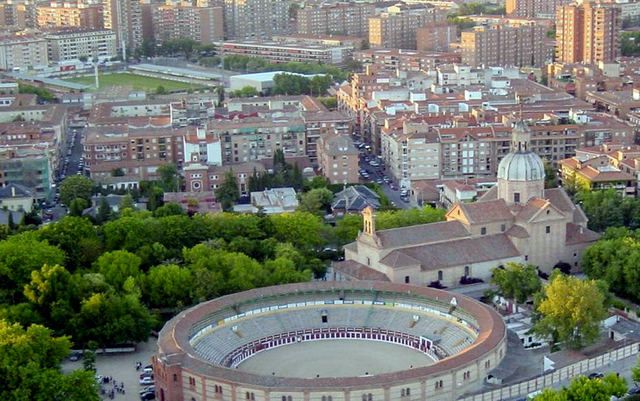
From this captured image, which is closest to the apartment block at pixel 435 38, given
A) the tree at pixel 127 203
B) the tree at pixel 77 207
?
the tree at pixel 127 203

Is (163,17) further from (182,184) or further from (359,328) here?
(359,328)

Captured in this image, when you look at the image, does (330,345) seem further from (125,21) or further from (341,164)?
(125,21)

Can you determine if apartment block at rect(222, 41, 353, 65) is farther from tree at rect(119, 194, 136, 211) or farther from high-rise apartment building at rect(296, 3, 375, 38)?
tree at rect(119, 194, 136, 211)

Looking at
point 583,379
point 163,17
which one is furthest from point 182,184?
point 163,17

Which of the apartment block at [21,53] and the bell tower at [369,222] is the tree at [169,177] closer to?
the bell tower at [369,222]

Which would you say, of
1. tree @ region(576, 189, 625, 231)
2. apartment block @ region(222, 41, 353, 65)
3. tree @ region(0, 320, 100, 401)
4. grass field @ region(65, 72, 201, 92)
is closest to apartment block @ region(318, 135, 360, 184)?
tree @ region(576, 189, 625, 231)
